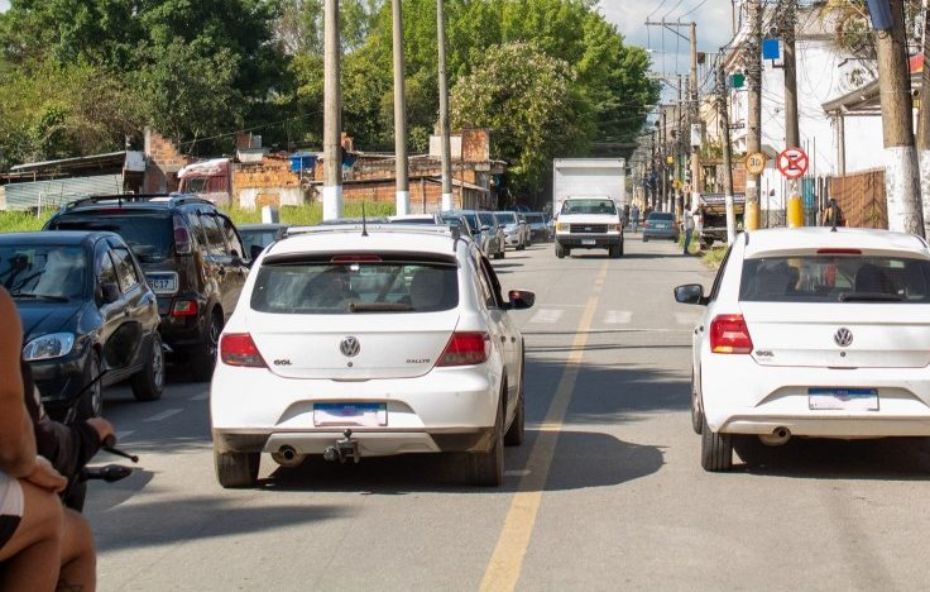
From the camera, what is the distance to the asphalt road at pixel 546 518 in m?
7.40

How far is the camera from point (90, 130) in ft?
220

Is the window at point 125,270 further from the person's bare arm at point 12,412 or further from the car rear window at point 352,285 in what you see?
the person's bare arm at point 12,412

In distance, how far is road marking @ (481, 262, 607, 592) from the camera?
7387 millimetres

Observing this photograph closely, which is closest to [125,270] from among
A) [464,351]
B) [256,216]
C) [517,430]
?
[517,430]

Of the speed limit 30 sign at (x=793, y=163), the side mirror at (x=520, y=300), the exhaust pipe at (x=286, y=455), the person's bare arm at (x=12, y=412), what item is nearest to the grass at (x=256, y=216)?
the speed limit 30 sign at (x=793, y=163)

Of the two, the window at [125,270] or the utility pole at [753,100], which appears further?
the utility pole at [753,100]

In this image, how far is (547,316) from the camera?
82.4 ft

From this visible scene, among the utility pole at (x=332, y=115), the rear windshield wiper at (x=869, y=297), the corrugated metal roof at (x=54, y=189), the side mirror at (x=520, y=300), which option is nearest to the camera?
the rear windshield wiper at (x=869, y=297)

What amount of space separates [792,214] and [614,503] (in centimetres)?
2708

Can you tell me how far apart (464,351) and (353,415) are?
775mm

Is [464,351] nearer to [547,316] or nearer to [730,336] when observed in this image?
[730,336]

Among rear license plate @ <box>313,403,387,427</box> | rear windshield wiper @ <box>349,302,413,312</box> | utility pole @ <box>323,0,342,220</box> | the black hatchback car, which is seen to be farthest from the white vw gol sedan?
utility pole @ <box>323,0,342,220</box>

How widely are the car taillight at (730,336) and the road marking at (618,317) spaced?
540 inches

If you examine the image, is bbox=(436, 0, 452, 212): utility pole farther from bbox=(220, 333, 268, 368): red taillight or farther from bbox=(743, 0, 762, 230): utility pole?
bbox=(220, 333, 268, 368): red taillight
